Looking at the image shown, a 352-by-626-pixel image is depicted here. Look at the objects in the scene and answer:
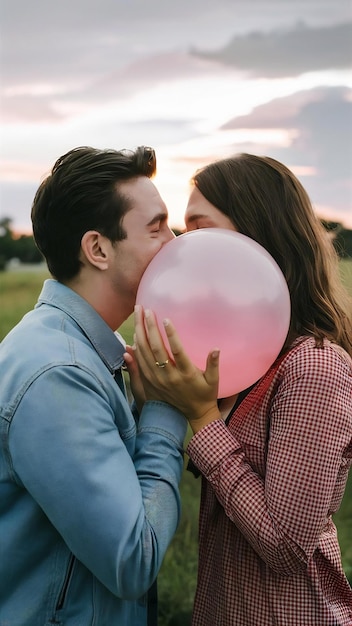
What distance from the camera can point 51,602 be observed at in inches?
77.8

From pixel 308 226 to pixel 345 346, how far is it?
15.9 inches

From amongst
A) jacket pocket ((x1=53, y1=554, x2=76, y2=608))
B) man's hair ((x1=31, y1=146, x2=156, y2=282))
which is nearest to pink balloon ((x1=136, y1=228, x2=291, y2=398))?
man's hair ((x1=31, y1=146, x2=156, y2=282))

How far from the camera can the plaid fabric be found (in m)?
2.04

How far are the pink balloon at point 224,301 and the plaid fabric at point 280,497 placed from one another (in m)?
0.12

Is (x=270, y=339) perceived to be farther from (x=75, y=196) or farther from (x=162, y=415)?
(x=75, y=196)

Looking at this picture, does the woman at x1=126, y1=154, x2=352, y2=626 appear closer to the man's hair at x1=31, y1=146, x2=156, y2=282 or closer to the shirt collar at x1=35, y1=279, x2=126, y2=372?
the shirt collar at x1=35, y1=279, x2=126, y2=372

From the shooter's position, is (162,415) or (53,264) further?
(53,264)

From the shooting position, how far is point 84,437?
1.85 m

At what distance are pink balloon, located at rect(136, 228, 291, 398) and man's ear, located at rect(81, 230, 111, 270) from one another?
224 mm

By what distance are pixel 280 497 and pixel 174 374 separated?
44 centimetres

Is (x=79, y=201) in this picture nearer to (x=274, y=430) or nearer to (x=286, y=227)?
(x=286, y=227)

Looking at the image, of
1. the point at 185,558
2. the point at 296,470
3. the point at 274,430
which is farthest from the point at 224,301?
the point at 185,558

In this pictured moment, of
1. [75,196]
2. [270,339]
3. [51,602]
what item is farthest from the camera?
[75,196]

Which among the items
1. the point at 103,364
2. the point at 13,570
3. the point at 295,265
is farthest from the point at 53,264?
the point at 13,570
